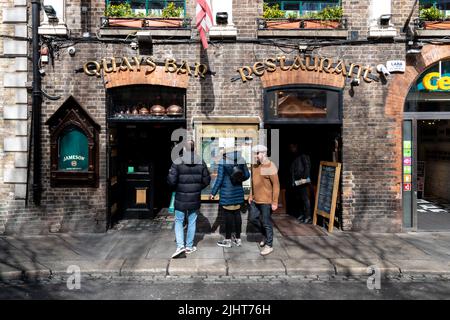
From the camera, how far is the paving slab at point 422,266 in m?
5.89

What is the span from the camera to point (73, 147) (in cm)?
833

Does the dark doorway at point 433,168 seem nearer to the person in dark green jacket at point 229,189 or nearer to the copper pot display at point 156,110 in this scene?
the person in dark green jacket at point 229,189

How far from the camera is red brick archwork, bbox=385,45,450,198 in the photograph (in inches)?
331

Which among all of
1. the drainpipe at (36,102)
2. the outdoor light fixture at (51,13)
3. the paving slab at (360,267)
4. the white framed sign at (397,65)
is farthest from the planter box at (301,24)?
A: the paving slab at (360,267)

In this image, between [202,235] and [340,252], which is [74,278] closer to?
[202,235]

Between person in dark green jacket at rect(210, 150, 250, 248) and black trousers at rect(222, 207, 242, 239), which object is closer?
person in dark green jacket at rect(210, 150, 250, 248)

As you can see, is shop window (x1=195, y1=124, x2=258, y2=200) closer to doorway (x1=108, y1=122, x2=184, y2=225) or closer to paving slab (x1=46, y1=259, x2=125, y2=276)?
doorway (x1=108, y1=122, x2=184, y2=225)

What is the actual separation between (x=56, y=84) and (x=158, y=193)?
12.9 feet

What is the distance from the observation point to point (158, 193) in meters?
10.7

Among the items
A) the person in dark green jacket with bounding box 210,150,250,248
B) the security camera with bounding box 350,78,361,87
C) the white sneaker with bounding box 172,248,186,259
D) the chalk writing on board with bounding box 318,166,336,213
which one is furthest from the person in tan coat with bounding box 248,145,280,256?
the security camera with bounding box 350,78,361,87

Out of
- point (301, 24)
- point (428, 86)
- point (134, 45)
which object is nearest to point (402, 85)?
point (428, 86)

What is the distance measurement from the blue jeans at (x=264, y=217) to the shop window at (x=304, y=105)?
91.7 inches

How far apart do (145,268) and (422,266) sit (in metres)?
4.34
